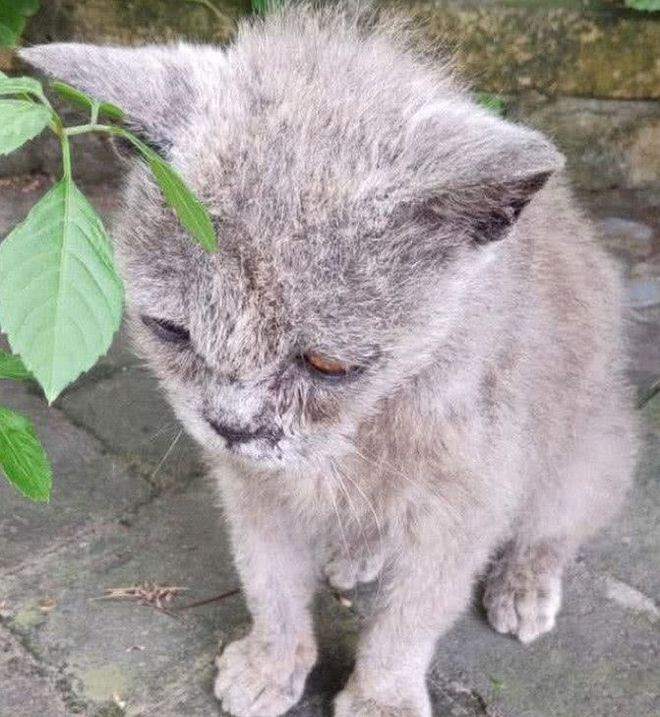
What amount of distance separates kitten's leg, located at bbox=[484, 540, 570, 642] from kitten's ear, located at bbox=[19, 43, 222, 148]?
4.18 feet

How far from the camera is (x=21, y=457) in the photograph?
1599mm

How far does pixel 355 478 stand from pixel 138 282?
52cm

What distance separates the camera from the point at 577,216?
7.64 feet

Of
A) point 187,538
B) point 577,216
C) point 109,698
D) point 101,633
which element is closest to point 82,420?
point 187,538

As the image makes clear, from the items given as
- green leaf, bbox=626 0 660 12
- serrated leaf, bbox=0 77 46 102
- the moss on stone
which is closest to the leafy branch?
serrated leaf, bbox=0 77 46 102

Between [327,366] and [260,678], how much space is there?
2.69 ft

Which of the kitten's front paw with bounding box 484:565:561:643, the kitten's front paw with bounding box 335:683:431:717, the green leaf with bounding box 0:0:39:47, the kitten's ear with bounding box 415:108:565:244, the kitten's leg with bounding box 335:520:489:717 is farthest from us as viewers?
the green leaf with bounding box 0:0:39:47

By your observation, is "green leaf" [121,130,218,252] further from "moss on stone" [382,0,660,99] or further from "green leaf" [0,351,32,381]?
"moss on stone" [382,0,660,99]

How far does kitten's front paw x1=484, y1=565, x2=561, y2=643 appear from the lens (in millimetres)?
2256

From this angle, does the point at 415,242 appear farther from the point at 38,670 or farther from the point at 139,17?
the point at 139,17

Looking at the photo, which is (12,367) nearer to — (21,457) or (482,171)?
(21,457)

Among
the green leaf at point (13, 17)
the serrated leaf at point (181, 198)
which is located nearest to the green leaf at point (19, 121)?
the serrated leaf at point (181, 198)

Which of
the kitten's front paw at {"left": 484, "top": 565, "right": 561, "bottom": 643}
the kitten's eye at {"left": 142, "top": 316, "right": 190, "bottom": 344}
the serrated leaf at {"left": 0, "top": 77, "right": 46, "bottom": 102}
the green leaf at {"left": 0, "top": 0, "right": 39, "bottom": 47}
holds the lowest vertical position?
the kitten's front paw at {"left": 484, "top": 565, "right": 561, "bottom": 643}

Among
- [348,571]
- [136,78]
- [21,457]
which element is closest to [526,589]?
[348,571]
